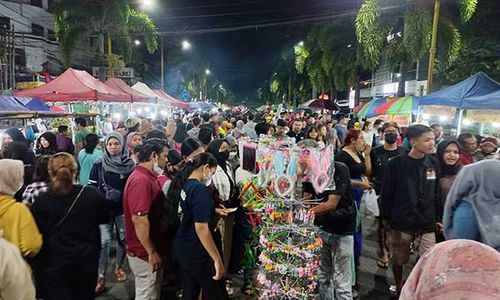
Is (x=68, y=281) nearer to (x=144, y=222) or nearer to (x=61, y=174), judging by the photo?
(x=144, y=222)

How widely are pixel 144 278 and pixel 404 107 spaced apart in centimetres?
1045

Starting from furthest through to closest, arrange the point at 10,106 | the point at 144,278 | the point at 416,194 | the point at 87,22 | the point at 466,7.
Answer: the point at 87,22
the point at 466,7
the point at 10,106
the point at 416,194
the point at 144,278

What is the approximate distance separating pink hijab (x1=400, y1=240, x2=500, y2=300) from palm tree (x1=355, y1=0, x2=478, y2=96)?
14.1m

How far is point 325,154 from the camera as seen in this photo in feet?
11.1

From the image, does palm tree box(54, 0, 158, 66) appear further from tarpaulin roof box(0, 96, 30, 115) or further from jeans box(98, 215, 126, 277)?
jeans box(98, 215, 126, 277)

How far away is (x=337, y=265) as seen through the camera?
12.6 ft

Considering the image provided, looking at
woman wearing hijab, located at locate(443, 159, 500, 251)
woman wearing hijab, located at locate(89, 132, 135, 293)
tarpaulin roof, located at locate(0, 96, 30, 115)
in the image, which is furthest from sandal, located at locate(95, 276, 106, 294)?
tarpaulin roof, located at locate(0, 96, 30, 115)

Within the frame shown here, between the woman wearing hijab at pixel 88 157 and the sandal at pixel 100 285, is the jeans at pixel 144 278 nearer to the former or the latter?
the sandal at pixel 100 285

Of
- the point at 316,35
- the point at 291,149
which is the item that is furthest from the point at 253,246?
the point at 316,35

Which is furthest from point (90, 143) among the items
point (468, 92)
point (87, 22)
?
point (87, 22)

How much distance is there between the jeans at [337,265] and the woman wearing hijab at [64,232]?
2292mm

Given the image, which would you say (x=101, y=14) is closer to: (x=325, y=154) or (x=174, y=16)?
(x=174, y=16)

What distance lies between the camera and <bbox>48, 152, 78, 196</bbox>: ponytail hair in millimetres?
3049

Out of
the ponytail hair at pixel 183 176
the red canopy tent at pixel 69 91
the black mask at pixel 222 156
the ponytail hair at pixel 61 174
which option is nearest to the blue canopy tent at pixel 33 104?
the red canopy tent at pixel 69 91
